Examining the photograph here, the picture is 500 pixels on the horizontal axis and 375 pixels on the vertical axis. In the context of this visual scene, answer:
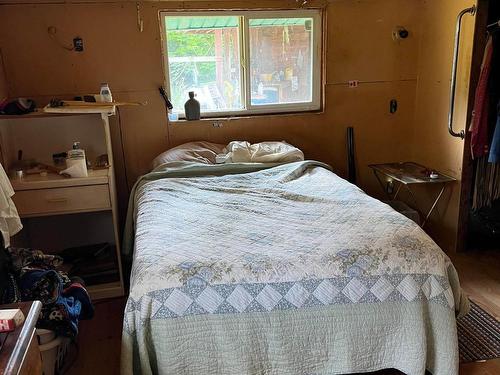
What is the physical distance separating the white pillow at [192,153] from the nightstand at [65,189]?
1.20 ft

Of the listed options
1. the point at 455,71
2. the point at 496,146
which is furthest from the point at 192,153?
the point at 496,146

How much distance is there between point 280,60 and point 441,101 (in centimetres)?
125

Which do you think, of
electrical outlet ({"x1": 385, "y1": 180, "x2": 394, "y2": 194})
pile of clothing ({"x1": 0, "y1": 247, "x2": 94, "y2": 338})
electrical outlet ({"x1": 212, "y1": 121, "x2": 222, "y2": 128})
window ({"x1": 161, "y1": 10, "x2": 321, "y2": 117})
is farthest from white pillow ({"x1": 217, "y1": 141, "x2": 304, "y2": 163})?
pile of clothing ({"x1": 0, "y1": 247, "x2": 94, "y2": 338})

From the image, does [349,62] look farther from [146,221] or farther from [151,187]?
[146,221]

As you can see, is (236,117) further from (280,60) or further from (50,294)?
(50,294)

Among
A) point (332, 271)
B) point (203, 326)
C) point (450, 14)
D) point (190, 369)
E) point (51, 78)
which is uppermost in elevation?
point (450, 14)

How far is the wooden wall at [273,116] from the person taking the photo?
3.15 m

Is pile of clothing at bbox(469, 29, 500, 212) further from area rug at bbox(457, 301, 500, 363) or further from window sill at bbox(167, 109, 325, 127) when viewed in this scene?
window sill at bbox(167, 109, 325, 127)

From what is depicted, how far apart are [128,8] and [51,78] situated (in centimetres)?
73

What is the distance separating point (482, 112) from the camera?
9.76 feet

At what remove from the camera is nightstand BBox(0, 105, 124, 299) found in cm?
270

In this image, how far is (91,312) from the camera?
84.4 inches

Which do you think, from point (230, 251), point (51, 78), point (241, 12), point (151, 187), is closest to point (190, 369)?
point (230, 251)

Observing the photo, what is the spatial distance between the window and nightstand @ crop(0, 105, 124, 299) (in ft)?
2.41
